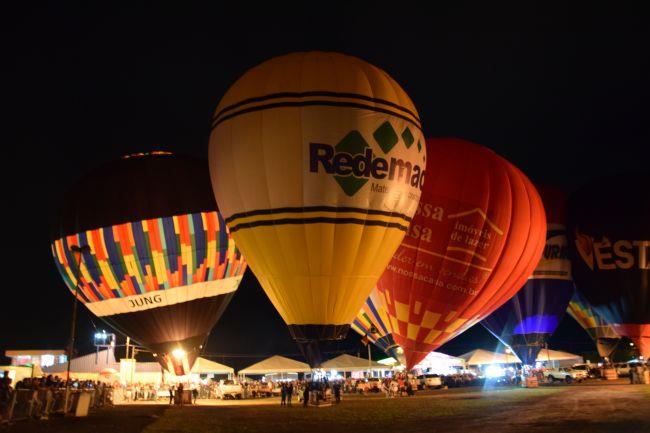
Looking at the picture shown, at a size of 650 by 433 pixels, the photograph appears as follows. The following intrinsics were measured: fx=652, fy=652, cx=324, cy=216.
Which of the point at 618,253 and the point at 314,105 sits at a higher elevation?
the point at 314,105

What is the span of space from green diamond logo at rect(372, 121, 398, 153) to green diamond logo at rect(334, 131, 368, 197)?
457mm

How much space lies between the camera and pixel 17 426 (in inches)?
493

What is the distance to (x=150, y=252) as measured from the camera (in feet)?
75.5

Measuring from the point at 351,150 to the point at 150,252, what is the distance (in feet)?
35.2

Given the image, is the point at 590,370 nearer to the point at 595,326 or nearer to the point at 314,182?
the point at 595,326

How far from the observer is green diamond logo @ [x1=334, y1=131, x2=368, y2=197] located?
15086 mm

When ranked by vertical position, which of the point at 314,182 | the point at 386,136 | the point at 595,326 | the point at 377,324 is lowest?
the point at 595,326

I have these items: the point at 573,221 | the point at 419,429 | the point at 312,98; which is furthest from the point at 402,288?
the point at 573,221

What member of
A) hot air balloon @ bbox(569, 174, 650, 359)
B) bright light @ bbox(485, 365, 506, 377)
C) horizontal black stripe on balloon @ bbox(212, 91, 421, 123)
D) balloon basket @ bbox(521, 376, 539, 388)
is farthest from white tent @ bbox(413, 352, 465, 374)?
horizontal black stripe on balloon @ bbox(212, 91, 421, 123)

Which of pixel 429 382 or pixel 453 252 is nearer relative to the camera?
pixel 453 252

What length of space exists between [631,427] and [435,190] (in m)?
10.9

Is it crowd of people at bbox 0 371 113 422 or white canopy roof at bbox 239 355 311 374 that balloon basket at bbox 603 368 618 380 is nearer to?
white canopy roof at bbox 239 355 311 374

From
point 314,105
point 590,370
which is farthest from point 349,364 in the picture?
point 314,105

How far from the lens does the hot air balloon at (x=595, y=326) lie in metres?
32.1
